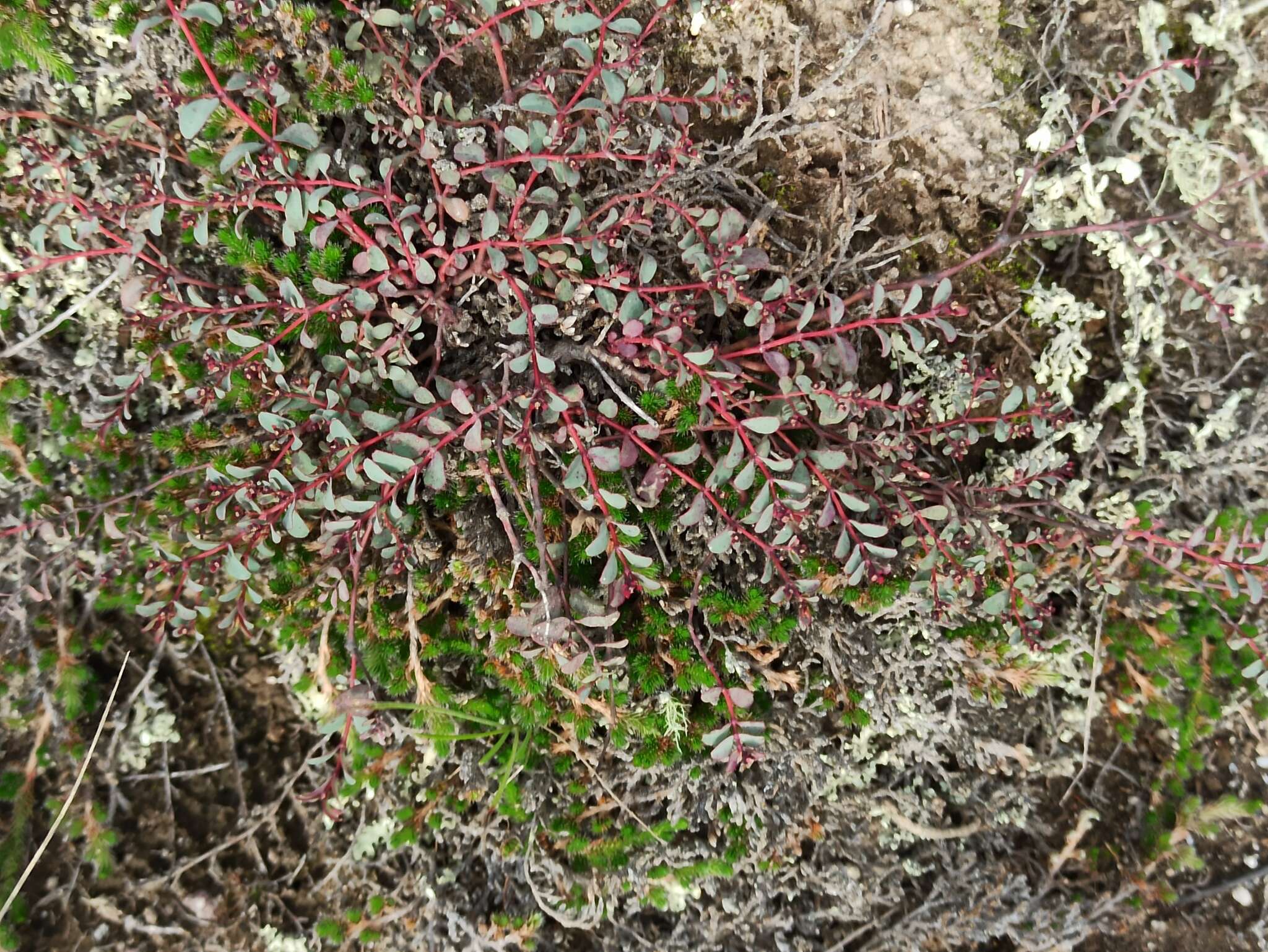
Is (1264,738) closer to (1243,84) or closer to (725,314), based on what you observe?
(1243,84)

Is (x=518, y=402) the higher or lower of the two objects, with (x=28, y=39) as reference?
lower

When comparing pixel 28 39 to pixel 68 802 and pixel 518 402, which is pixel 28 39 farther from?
pixel 68 802

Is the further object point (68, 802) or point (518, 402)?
point (68, 802)

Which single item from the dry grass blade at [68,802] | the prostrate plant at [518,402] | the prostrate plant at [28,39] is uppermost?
the prostrate plant at [28,39]

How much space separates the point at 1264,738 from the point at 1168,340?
5.12 ft

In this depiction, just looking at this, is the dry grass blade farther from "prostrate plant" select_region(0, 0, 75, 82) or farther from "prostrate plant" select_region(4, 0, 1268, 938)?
"prostrate plant" select_region(0, 0, 75, 82)

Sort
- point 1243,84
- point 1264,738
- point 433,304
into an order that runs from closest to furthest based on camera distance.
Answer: point 433,304 → point 1243,84 → point 1264,738

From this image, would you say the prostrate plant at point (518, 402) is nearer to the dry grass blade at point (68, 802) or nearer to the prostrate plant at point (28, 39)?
the prostrate plant at point (28, 39)

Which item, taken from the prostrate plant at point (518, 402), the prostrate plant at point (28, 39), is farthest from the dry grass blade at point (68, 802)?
the prostrate plant at point (28, 39)

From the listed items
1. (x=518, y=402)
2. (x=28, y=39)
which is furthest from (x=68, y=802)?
(x=28, y=39)

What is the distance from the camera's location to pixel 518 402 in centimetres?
225

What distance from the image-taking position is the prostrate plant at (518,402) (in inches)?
86.0

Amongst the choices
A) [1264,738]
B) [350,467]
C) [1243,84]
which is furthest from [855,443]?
[1264,738]

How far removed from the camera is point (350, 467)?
218 centimetres
